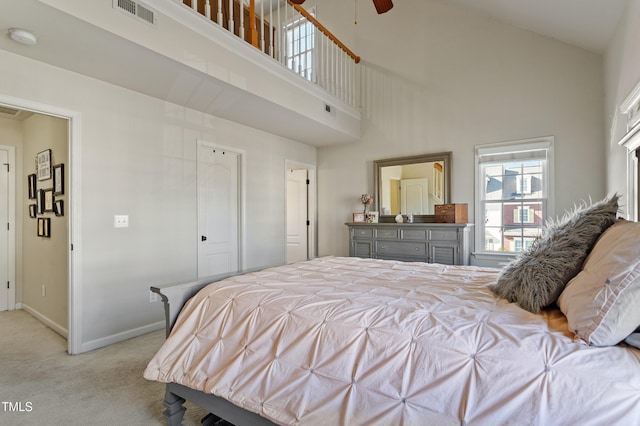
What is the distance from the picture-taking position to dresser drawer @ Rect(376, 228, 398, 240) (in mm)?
4445

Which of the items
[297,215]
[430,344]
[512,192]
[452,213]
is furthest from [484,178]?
[430,344]

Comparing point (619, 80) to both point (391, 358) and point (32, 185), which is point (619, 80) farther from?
point (32, 185)

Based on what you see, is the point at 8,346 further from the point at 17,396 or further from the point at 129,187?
the point at 129,187

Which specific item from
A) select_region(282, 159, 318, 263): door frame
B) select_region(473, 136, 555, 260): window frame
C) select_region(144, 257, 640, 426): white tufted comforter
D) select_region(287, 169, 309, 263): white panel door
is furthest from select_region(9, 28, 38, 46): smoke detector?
select_region(473, 136, 555, 260): window frame

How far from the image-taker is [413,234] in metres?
4.30

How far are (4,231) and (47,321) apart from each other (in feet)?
4.87

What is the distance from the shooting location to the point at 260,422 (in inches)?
56.7

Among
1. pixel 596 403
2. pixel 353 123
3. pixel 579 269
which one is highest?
pixel 353 123

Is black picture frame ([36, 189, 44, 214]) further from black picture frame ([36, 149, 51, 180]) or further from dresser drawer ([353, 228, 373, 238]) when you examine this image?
dresser drawer ([353, 228, 373, 238])

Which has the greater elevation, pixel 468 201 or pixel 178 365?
pixel 468 201

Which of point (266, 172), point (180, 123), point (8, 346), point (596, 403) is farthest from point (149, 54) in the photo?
→ point (596, 403)

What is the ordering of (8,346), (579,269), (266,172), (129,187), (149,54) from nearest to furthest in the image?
1. (579,269)
2. (149,54)
3. (8,346)
4. (129,187)
5. (266,172)

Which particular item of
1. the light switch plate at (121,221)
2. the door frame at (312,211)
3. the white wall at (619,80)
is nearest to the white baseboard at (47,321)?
the light switch plate at (121,221)

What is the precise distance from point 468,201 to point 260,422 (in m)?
3.75
